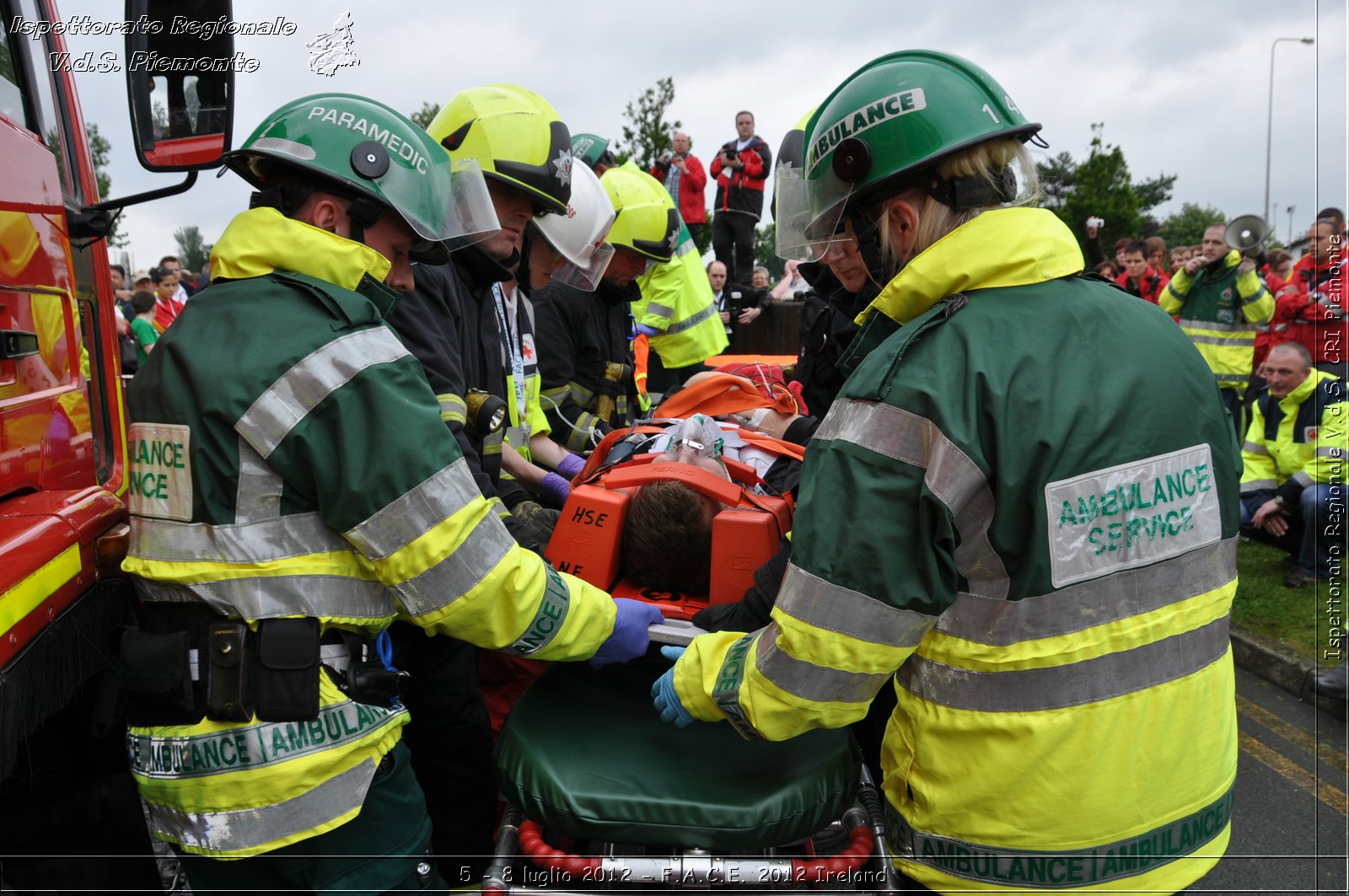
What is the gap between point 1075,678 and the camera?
1610 millimetres

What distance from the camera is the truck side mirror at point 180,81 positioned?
241cm

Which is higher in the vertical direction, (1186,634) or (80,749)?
(1186,634)

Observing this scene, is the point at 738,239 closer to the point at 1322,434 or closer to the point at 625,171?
the point at 625,171

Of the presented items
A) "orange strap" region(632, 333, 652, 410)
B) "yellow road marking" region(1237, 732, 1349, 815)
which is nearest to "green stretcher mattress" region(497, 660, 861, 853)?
"yellow road marking" region(1237, 732, 1349, 815)

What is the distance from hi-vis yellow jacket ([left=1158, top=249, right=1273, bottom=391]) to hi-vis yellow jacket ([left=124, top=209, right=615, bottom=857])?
943 centimetres

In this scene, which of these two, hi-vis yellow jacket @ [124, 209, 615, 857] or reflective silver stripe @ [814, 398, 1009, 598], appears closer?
reflective silver stripe @ [814, 398, 1009, 598]

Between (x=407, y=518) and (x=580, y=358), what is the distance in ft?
11.4

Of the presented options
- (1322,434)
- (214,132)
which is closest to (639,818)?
(214,132)

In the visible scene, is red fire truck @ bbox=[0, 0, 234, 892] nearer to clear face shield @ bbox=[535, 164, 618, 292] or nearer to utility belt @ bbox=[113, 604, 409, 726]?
utility belt @ bbox=[113, 604, 409, 726]

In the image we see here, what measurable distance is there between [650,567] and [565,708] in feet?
1.78

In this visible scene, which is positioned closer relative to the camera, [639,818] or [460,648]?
[639,818]

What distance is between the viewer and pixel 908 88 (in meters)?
1.90

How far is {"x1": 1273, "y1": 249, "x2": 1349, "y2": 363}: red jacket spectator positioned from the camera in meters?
7.30

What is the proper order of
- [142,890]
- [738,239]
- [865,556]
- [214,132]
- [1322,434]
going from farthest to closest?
[738,239], [1322,434], [214,132], [142,890], [865,556]
